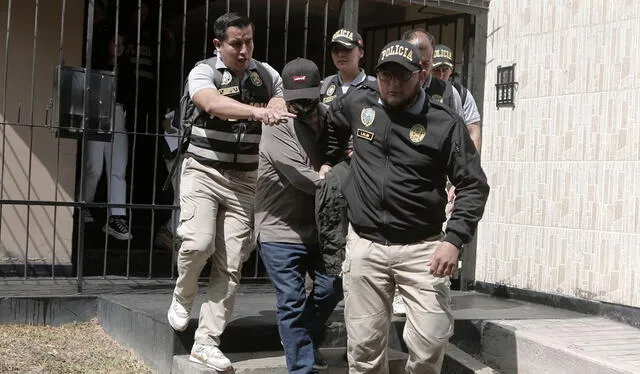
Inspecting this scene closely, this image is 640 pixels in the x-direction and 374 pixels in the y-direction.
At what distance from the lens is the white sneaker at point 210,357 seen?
476 centimetres

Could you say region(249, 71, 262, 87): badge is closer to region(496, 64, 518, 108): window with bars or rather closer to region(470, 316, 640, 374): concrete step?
region(470, 316, 640, 374): concrete step

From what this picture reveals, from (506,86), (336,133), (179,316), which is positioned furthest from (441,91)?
(506,86)

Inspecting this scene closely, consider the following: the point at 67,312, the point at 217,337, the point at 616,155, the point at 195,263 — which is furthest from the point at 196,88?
the point at 616,155

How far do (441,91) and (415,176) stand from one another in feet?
4.07

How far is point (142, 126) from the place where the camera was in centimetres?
891

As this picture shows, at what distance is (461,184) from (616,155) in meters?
2.57

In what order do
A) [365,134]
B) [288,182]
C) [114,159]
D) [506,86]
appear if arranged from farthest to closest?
[114,159] < [506,86] < [288,182] < [365,134]

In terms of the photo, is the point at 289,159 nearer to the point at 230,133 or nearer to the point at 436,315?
the point at 230,133

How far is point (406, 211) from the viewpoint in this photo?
13.7ft

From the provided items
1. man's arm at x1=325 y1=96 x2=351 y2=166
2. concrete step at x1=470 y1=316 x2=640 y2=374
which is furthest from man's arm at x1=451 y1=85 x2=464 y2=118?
concrete step at x1=470 y1=316 x2=640 y2=374

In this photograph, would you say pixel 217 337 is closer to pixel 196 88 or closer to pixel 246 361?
pixel 246 361

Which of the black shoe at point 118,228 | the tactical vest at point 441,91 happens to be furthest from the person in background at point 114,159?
the tactical vest at point 441,91

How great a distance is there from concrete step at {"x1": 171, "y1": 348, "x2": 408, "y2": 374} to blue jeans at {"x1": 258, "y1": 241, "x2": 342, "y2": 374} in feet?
0.95

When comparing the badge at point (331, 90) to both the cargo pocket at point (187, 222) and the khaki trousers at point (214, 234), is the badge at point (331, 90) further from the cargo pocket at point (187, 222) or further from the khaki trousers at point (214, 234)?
the cargo pocket at point (187, 222)
